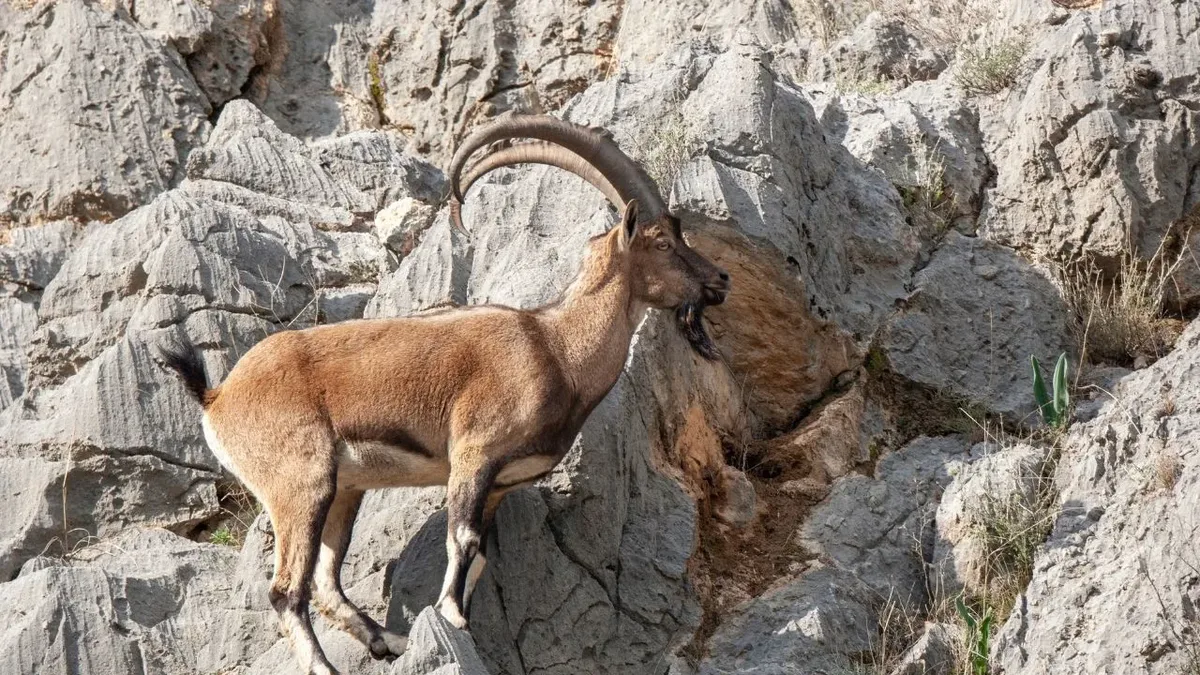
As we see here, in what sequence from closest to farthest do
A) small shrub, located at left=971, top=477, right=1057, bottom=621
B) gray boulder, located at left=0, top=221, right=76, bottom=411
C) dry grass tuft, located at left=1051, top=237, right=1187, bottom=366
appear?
small shrub, located at left=971, top=477, right=1057, bottom=621 → dry grass tuft, located at left=1051, top=237, right=1187, bottom=366 → gray boulder, located at left=0, top=221, right=76, bottom=411

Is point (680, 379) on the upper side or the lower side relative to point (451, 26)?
lower

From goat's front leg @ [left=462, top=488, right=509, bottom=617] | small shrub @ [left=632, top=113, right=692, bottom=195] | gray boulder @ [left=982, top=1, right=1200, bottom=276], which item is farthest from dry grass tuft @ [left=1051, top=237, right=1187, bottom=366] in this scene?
goat's front leg @ [left=462, top=488, right=509, bottom=617]

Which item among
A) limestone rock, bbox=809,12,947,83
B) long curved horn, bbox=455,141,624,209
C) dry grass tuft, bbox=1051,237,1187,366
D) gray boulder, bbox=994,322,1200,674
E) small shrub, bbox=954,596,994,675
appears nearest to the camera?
gray boulder, bbox=994,322,1200,674

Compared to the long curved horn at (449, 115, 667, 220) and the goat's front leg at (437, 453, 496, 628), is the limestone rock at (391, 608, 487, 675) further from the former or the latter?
the long curved horn at (449, 115, 667, 220)

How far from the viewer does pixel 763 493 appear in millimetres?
9938

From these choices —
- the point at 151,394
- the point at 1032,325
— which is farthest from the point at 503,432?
the point at 1032,325

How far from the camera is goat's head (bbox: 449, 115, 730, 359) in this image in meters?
9.15

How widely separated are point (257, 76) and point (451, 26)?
75.7 inches

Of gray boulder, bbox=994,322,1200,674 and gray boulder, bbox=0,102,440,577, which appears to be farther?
gray boulder, bbox=0,102,440,577

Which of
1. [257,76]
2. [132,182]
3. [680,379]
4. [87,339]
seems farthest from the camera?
[257,76]

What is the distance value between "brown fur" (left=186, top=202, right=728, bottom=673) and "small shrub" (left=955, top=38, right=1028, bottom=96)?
469 cm

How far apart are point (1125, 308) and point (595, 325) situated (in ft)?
13.2

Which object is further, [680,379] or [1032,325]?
[1032,325]

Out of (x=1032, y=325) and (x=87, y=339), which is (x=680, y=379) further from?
(x=87, y=339)
